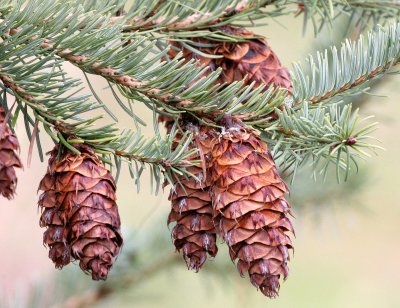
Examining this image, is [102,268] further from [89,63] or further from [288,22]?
[288,22]

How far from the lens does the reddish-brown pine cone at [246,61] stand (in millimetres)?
659

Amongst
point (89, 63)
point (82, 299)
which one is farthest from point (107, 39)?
point (82, 299)

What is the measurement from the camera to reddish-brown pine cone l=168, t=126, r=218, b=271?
58 centimetres

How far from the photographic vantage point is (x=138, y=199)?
9.63ft

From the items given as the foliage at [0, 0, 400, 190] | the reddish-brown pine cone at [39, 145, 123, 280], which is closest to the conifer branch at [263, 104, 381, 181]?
the foliage at [0, 0, 400, 190]

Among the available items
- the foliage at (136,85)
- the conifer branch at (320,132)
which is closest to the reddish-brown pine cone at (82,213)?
the foliage at (136,85)

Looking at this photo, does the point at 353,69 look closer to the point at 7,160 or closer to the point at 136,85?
the point at 136,85

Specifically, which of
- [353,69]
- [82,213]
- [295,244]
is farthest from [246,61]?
[295,244]

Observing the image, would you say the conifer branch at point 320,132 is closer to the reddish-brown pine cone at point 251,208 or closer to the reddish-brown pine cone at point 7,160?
the reddish-brown pine cone at point 251,208

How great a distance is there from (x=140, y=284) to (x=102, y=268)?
58 centimetres

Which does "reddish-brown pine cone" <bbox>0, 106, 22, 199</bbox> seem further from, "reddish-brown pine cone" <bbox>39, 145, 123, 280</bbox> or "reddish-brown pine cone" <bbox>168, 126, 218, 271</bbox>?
"reddish-brown pine cone" <bbox>168, 126, 218, 271</bbox>

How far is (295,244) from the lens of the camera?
9.76 ft

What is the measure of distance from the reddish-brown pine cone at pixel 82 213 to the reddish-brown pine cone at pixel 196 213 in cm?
5

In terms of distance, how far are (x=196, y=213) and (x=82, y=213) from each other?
98mm
